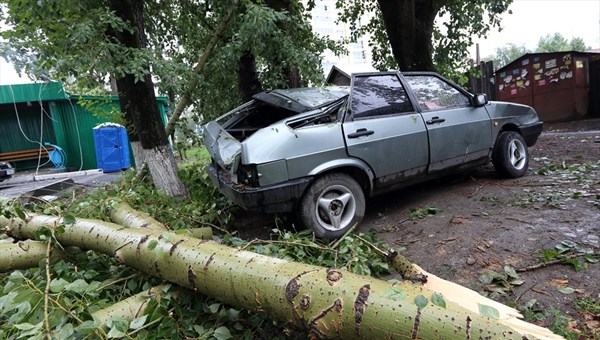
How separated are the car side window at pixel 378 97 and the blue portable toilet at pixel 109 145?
30.4 feet

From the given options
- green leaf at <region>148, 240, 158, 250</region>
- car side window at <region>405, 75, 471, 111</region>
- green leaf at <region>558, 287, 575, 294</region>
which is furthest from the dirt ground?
green leaf at <region>148, 240, 158, 250</region>

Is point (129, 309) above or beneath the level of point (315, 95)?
beneath

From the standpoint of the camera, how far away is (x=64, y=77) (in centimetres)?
402

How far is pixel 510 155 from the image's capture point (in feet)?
15.4

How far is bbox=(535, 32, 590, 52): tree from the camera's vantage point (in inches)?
2185

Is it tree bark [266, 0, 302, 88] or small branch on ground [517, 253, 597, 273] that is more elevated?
tree bark [266, 0, 302, 88]

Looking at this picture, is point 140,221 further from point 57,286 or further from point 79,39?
point 79,39

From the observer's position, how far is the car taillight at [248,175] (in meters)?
3.13

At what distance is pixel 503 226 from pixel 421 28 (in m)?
→ 5.67

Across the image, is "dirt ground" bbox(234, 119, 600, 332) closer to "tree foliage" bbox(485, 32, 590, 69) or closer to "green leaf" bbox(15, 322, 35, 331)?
"green leaf" bbox(15, 322, 35, 331)

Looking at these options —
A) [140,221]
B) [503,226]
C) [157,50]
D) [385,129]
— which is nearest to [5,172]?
[157,50]

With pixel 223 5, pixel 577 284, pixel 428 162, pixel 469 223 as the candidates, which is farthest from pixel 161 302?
pixel 223 5

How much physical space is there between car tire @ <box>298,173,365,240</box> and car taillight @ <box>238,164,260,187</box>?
0.48 metres

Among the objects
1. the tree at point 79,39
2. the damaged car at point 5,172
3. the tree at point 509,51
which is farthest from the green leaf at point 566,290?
the tree at point 509,51
